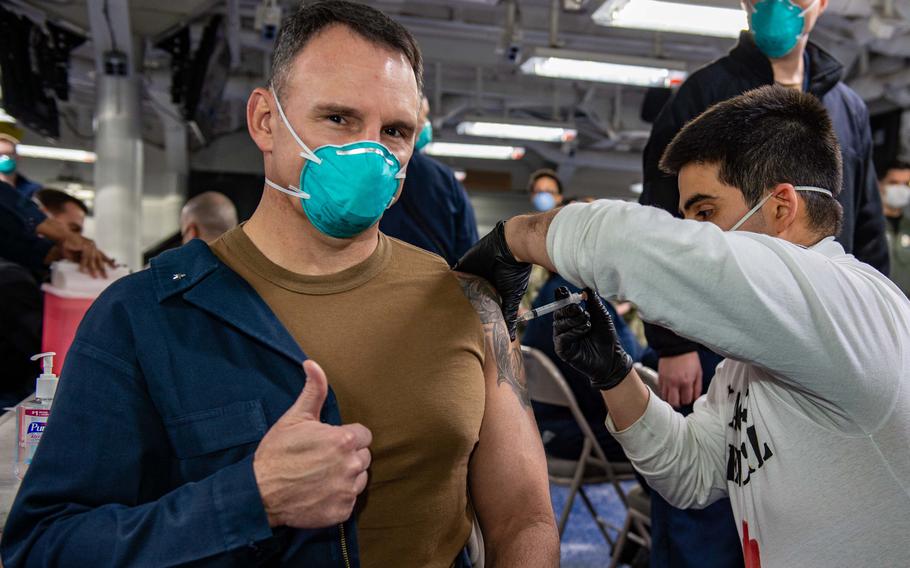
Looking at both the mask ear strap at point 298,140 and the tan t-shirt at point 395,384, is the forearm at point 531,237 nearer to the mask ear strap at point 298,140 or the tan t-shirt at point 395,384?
the tan t-shirt at point 395,384

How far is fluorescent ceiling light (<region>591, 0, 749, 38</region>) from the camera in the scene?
4.56m

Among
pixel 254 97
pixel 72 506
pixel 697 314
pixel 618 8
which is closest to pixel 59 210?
pixel 618 8

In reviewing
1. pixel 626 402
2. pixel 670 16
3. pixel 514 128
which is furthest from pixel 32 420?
pixel 514 128

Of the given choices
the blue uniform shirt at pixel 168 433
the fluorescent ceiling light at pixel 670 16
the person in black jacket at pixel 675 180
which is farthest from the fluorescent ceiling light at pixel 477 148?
the blue uniform shirt at pixel 168 433

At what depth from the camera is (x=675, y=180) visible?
208 cm

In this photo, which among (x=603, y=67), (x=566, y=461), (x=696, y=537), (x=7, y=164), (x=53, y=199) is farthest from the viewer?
(x=603, y=67)

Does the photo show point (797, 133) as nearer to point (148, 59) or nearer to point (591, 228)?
point (591, 228)

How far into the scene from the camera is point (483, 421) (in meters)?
1.46

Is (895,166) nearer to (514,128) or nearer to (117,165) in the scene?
(514,128)

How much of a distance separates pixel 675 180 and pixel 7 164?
358 centimetres

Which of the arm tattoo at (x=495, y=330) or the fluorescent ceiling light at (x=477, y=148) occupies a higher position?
the arm tattoo at (x=495, y=330)

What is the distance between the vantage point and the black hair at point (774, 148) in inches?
56.5

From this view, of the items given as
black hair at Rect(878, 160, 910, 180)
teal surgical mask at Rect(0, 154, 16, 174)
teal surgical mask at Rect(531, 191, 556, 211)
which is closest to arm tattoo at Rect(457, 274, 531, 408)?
teal surgical mask at Rect(0, 154, 16, 174)

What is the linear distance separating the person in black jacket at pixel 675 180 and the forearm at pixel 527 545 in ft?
2.36
